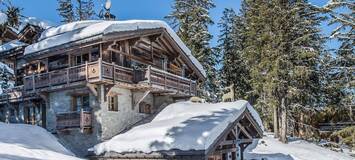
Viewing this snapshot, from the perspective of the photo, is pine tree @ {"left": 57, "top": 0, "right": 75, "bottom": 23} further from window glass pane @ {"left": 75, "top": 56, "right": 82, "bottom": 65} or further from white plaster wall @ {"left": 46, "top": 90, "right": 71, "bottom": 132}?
white plaster wall @ {"left": 46, "top": 90, "right": 71, "bottom": 132}

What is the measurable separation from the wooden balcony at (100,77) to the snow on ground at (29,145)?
8.71 ft

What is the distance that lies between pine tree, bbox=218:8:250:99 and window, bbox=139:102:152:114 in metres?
16.4

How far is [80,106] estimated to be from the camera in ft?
69.3

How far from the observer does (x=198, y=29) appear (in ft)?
117

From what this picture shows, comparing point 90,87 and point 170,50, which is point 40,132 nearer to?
point 90,87

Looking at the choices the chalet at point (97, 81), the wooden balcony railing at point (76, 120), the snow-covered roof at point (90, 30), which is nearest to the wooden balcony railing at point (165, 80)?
the chalet at point (97, 81)

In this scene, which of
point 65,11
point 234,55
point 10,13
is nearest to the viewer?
point 10,13

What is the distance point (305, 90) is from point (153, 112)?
1533cm

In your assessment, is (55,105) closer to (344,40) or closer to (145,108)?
(145,108)

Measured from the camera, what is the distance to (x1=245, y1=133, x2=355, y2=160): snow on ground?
83.4 ft

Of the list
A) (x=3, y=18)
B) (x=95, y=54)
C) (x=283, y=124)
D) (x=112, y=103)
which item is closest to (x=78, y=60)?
(x=95, y=54)

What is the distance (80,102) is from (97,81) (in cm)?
309

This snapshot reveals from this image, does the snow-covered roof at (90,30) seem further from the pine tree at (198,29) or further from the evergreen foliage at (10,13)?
the pine tree at (198,29)

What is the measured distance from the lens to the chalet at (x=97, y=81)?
19.4 m
